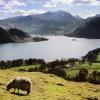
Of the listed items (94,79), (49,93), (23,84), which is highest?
(23,84)

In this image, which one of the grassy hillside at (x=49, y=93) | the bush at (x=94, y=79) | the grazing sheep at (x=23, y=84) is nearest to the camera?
the grassy hillside at (x=49, y=93)

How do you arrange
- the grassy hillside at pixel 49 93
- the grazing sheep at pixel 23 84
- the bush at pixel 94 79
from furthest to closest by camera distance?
the bush at pixel 94 79 < the grazing sheep at pixel 23 84 < the grassy hillside at pixel 49 93

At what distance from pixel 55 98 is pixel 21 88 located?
322 cm

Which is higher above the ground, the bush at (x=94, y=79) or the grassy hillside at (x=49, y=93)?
the grassy hillside at (x=49, y=93)

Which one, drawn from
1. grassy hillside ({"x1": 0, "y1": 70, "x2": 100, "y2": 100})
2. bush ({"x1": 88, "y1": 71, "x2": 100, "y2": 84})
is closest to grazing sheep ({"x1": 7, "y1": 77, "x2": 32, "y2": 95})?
grassy hillside ({"x1": 0, "y1": 70, "x2": 100, "y2": 100})

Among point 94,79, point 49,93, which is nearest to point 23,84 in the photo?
point 49,93

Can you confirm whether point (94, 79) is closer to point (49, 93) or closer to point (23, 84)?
point (49, 93)

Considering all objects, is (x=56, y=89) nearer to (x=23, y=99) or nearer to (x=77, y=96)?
(x=77, y=96)

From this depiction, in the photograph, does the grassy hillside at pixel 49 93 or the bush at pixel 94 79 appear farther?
the bush at pixel 94 79

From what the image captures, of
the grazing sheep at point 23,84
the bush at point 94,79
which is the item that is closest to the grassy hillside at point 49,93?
the grazing sheep at point 23,84

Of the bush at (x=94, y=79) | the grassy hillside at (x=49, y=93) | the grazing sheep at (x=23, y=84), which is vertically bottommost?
the bush at (x=94, y=79)

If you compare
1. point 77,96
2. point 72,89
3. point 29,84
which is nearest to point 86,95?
point 77,96

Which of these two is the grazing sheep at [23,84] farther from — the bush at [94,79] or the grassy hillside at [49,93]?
the bush at [94,79]

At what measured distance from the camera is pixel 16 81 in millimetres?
26203
